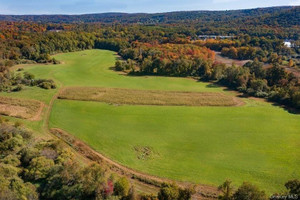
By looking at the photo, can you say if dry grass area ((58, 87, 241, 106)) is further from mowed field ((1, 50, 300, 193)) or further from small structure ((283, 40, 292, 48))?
small structure ((283, 40, 292, 48))

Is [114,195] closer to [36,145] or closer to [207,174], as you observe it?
[207,174]

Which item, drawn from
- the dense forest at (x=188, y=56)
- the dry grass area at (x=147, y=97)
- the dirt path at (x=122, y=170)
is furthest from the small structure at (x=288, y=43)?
the dirt path at (x=122, y=170)

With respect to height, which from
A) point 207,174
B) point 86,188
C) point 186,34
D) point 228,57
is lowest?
point 207,174

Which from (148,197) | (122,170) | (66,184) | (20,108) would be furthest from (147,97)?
(66,184)

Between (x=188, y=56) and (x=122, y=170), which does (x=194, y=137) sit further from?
(x=188, y=56)

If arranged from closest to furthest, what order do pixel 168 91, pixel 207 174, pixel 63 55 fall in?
pixel 207 174 → pixel 168 91 → pixel 63 55

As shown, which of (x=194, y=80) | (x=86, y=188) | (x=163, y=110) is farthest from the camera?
(x=194, y=80)

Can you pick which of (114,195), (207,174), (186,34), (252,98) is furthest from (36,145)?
(186,34)
